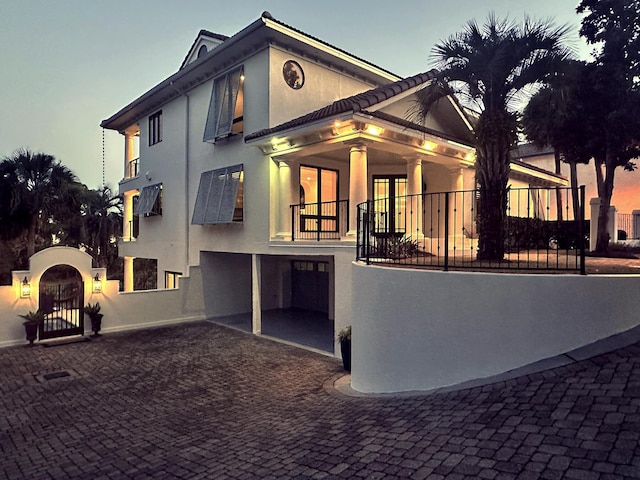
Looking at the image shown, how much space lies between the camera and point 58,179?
65.1 feet

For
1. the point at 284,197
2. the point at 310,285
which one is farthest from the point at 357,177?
the point at 310,285

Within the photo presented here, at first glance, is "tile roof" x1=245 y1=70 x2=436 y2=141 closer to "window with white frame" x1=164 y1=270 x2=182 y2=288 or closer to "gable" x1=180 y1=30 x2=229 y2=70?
"gable" x1=180 y1=30 x2=229 y2=70

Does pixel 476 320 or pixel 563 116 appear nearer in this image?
pixel 476 320

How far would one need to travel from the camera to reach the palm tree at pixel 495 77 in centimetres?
798

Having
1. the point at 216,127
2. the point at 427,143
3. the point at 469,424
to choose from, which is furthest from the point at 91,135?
the point at 469,424

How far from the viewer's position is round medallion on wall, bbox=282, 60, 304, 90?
13102mm

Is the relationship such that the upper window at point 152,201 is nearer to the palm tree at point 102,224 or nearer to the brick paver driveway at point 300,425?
the palm tree at point 102,224

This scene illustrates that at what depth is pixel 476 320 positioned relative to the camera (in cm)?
564

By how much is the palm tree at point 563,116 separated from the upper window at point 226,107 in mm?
9263

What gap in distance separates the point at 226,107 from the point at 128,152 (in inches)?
433

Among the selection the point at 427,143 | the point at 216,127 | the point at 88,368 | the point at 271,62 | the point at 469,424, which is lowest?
the point at 88,368

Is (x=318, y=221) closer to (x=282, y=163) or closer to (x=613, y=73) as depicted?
(x=282, y=163)

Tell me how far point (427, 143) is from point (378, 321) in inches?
272

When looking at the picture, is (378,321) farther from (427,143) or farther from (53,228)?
(53,228)
